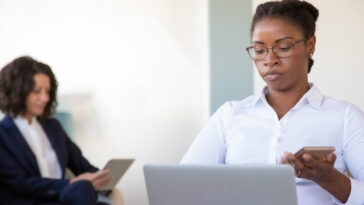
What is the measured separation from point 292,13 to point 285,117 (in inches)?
12.2

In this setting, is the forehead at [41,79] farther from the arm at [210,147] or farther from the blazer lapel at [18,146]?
the arm at [210,147]

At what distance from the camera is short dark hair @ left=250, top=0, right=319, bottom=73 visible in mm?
1570

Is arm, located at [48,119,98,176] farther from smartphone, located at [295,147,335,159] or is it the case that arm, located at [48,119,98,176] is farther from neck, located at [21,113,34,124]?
smartphone, located at [295,147,335,159]

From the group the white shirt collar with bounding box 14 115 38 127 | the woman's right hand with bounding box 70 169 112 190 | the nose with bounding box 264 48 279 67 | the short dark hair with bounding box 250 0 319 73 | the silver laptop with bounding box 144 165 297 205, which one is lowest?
the woman's right hand with bounding box 70 169 112 190

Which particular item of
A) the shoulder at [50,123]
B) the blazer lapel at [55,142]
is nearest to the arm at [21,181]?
the blazer lapel at [55,142]

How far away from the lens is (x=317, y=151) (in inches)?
46.8

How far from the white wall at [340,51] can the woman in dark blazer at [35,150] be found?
1558 mm

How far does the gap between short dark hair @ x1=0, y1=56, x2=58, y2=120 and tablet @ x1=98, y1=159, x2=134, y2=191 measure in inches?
20.1

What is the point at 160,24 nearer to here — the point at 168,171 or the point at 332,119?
the point at 332,119

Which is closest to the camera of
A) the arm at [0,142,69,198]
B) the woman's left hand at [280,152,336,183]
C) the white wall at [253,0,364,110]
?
the woman's left hand at [280,152,336,183]

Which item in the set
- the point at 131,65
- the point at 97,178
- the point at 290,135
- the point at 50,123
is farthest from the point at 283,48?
the point at 131,65

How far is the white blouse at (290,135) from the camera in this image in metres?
1.48

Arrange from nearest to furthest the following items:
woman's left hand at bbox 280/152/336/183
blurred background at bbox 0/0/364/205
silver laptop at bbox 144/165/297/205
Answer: silver laptop at bbox 144/165/297/205 → woman's left hand at bbox 280/152/336/183 → blurred background at bbox 0/0/364/205

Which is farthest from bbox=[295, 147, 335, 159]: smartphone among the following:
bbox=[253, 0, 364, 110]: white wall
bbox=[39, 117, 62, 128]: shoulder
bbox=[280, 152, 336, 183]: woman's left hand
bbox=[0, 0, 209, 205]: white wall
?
bbox=[0, 0, 209, 205]: white wall
